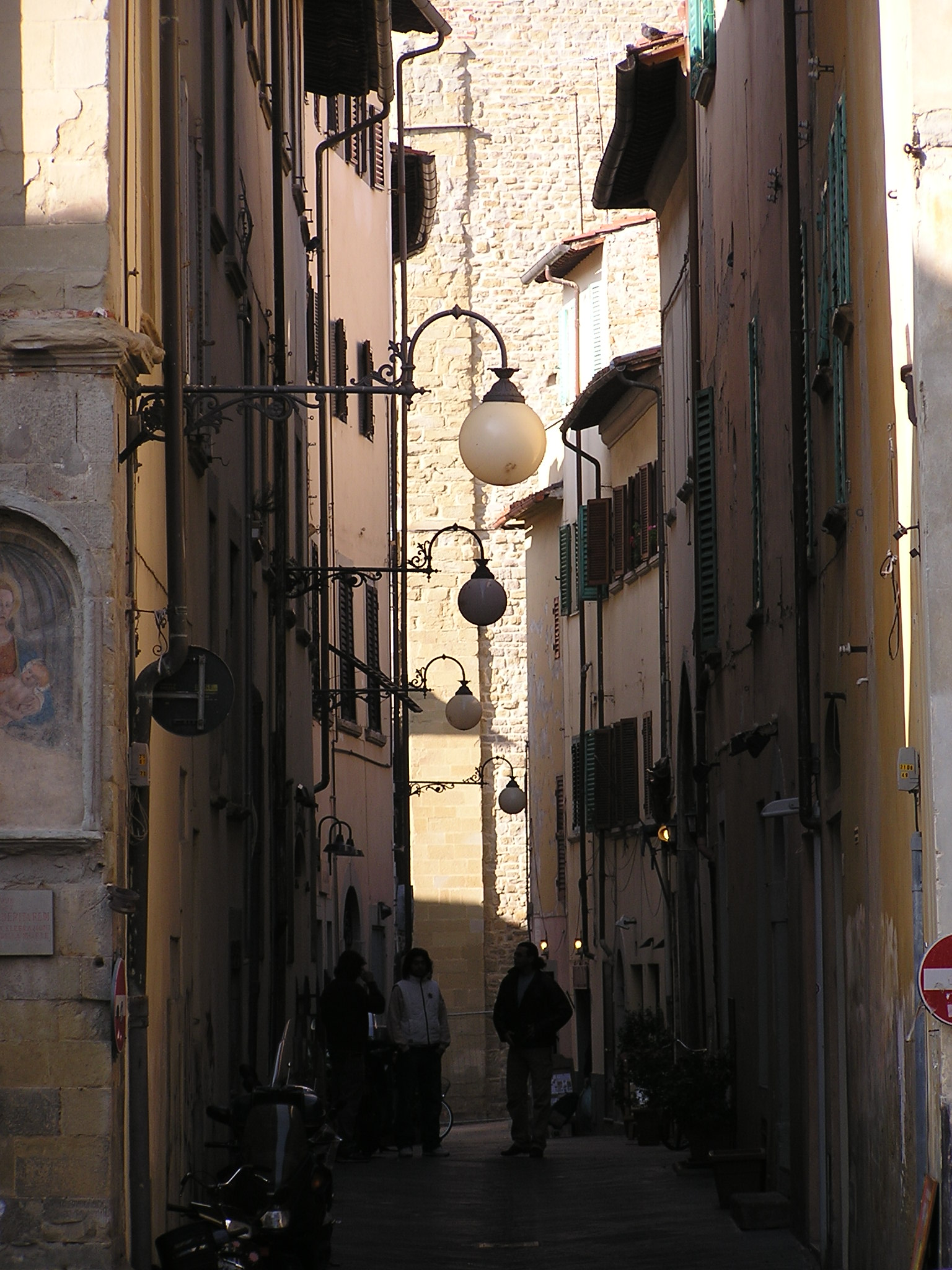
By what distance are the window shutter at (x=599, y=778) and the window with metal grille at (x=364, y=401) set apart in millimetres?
4851

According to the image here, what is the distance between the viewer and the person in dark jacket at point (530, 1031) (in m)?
17.7

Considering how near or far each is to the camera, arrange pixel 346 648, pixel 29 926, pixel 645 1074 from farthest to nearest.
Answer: pixel 346 648, pixel 645 1074, pixel 29 926

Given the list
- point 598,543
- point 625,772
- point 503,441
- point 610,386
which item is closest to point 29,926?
point 503,441

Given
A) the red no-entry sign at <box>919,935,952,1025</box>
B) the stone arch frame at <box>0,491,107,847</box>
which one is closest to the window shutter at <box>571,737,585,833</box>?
the stone arch frame at <box>0,491,107,847</box>

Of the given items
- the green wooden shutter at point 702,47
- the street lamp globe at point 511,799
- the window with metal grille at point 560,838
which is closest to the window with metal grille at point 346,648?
the street lamp globe at point 511,799

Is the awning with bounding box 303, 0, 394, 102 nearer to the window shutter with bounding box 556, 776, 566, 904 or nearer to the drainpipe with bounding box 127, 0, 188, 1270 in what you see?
the window shutter with bounding box 556, 776, 566, 904

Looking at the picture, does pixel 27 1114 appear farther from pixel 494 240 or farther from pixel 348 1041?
pixel 494 240

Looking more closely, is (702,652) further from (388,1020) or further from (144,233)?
(144,233)

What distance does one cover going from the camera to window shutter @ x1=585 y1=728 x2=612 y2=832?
27.5 m

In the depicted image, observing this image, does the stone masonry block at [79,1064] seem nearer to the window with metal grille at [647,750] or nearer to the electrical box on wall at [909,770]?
the electrical box on wall at [909,770]

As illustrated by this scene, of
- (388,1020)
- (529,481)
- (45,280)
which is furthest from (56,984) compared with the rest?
(529,481)

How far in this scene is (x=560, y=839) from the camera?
109 ft

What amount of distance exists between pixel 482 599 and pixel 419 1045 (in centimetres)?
371

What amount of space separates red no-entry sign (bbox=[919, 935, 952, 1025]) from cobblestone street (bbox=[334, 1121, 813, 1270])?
4247mm
